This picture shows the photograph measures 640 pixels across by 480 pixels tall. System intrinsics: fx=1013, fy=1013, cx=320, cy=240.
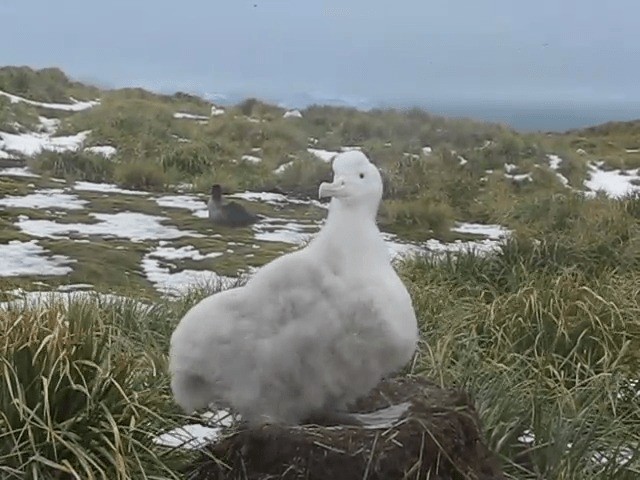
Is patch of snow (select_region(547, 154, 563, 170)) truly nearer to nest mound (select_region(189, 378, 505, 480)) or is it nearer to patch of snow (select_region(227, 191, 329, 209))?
patch of snow (select_region(227, 191, 329, 209))

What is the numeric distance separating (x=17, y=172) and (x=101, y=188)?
105cm

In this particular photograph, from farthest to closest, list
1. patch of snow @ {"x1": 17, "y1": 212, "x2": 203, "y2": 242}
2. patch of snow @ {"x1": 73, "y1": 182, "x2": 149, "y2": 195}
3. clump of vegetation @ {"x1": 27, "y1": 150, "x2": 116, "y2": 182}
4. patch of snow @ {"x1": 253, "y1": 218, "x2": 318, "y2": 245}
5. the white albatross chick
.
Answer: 1. clump of vegetation @ {"x1": 27, "y1": 150, "x2": 116, "y2": 182}
2. patch of snow @ {"x1": 73, "y1": 182, "x2": 149, "y2": 195}
3. patch of snow @ {"x1": 253, "y1": 218, "x2": 318, "y2": 245}
4. patch of snow @ {"x1": 17, "y1": 212, "x2": 203, "y2": 242}
5. the white albatross chick

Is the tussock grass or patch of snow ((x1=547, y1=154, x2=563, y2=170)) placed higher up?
the tussock grass

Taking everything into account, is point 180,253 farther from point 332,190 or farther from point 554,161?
point 554,161

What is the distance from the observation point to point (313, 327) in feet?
9.32

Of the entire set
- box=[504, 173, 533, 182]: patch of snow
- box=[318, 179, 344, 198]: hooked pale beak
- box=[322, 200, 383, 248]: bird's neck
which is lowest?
box=[504, 173, 533, 182]: patch of snow

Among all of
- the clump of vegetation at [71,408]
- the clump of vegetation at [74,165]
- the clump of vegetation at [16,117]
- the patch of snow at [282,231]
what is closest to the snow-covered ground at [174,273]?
the patch of snow at [282,231]

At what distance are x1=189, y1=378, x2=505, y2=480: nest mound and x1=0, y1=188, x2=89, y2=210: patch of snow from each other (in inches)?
246

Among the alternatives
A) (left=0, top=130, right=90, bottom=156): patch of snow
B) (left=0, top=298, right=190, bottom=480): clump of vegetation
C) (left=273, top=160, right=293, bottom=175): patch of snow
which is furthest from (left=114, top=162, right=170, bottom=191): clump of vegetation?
(left=0, top=298, right=190, bottom=480): clump of vegetation

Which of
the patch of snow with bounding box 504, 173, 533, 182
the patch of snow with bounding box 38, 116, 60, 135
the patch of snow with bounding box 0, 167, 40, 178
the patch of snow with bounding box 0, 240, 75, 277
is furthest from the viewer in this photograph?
the patch of snow with bounding box 38, 116, 60, 135

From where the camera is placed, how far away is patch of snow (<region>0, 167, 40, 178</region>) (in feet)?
34.6

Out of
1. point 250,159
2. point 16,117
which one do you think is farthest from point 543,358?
point 16,117

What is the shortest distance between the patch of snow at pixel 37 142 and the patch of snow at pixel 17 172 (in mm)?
915

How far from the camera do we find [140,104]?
18.2 m
